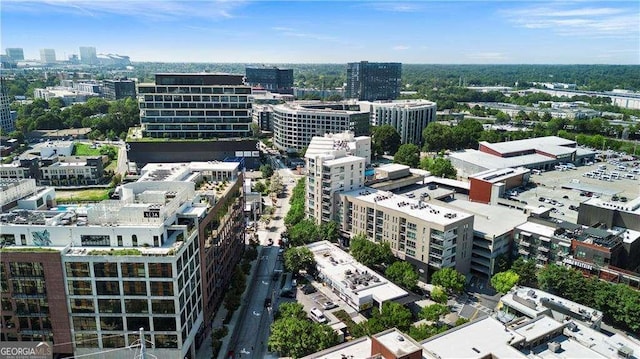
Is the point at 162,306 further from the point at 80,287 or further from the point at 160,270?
the point at 80,287

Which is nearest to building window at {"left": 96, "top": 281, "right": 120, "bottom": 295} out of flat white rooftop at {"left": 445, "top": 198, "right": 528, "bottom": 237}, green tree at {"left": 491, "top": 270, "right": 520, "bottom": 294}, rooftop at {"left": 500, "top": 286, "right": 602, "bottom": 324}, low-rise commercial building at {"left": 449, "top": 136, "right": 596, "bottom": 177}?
rooftop at {"left": 500, "top": 286, "right": 602, "bottom": 324}

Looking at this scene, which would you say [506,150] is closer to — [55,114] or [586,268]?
[586,268]

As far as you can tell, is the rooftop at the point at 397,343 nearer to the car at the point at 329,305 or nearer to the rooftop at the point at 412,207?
the car at the point at 329,305

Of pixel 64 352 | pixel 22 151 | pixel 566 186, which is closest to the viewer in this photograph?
pixel 64 352

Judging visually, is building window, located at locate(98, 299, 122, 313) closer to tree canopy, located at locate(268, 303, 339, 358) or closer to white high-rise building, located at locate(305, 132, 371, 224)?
tree canopy, located at locate(268, 303, 339, 358)

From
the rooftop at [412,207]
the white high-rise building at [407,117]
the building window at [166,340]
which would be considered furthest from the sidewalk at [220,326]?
the white high-rise building at [407,117]

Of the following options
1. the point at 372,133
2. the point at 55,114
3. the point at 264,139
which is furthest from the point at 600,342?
the point at 55,114
